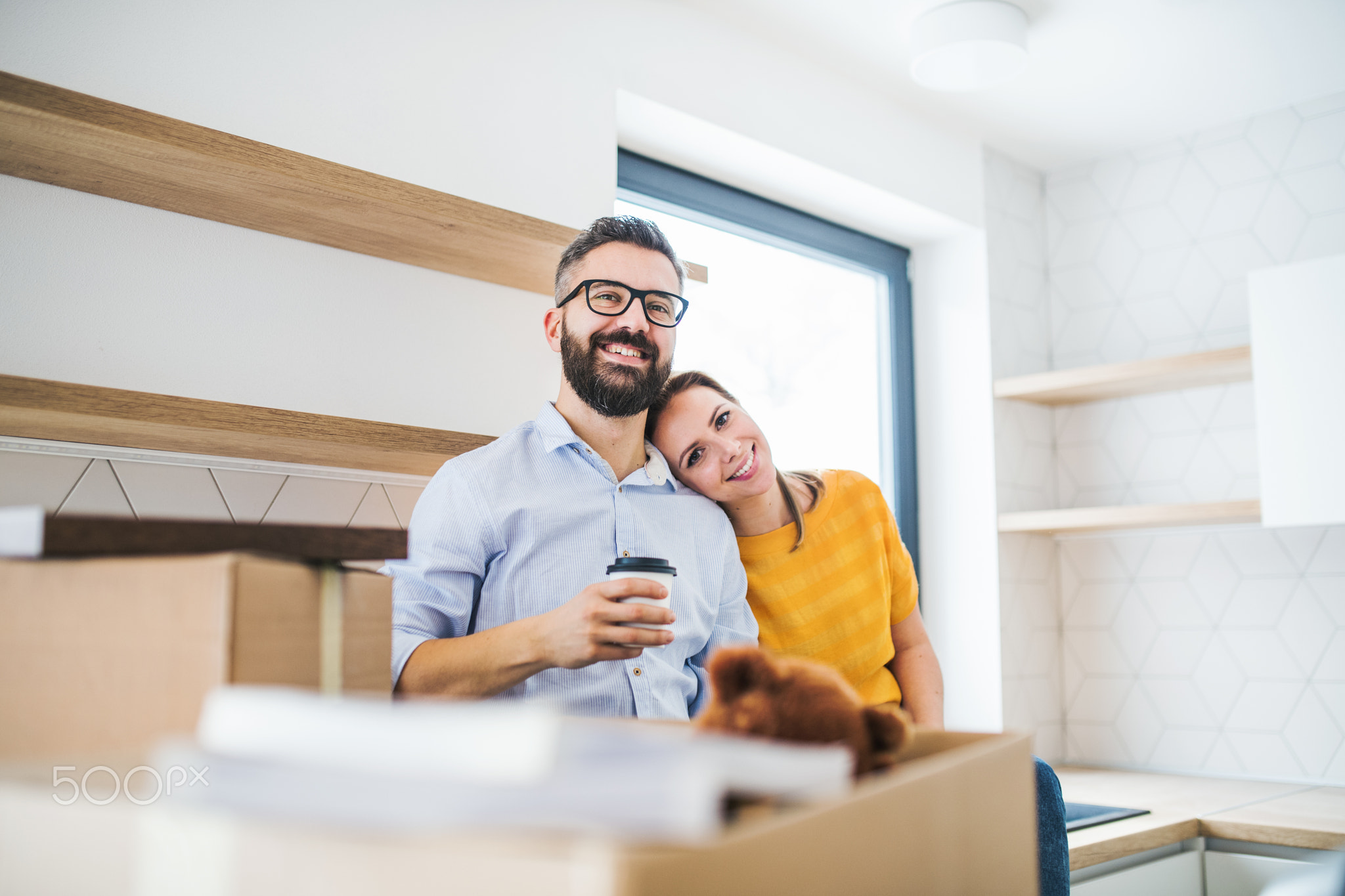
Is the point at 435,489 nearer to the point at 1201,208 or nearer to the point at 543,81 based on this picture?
the point at 543,81

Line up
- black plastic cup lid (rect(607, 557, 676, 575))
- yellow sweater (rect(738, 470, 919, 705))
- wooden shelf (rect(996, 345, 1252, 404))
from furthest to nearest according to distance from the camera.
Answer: wooden shelf (rect(996, 345, 1252, 404)) → yellow sweater (rect(738, 470, 919, 705)) → black plastic cup lid (rect(607, 557, 676, 575))

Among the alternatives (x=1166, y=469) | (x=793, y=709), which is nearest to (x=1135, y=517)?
(x=1166, y=469)

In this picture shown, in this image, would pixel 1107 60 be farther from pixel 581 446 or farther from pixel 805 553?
pixel 581 446

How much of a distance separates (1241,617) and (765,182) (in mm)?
1787

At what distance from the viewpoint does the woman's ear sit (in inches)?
18.0

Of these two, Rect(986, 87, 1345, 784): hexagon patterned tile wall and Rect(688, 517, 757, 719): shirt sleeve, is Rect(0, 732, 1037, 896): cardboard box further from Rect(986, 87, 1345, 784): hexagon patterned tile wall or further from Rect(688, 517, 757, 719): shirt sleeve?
Rect(986, 87, 1345, 784): hexagon patterned tile wall

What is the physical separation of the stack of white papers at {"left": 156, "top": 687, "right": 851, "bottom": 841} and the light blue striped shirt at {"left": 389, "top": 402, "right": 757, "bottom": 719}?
0.88m

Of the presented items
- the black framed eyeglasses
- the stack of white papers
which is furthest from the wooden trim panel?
the stack of white papers

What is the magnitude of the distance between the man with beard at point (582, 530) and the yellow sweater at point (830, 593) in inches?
2.8

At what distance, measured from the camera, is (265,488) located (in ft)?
5.14

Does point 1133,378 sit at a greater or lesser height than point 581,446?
greater

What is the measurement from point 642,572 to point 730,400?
75 cm

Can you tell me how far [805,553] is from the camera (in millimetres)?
1680

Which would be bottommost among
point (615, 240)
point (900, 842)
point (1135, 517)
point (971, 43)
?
point (900, 842)
